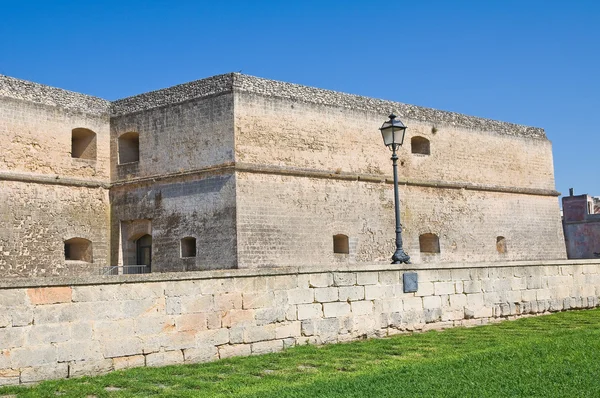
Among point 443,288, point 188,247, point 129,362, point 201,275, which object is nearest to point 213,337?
point 201,275

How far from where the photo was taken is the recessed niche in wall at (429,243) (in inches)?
707

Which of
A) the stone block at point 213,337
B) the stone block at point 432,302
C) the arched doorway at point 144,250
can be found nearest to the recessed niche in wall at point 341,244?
the arched doorway at point 144,250

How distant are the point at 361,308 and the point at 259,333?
5.13 feet

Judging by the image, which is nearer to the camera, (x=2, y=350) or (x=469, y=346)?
(x=2, y=350)

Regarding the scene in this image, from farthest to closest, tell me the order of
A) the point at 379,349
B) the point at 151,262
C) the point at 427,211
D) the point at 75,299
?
the point at 427,211 → the point at 151,262 → the point at 379,349 → the point at 75,299

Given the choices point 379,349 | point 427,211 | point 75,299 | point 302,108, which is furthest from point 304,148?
point 75,299

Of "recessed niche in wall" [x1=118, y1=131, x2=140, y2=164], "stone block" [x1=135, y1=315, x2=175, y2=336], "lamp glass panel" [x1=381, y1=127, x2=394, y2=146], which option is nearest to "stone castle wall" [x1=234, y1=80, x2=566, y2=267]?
"recessed niche in wall" [x1=118, y1=131, x2=140, y2=164]

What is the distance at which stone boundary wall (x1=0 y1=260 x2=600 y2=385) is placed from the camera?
5961 mm

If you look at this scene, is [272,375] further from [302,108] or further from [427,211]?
[427,211]

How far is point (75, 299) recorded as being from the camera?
20.3ft

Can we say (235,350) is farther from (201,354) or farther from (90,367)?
(90,367)

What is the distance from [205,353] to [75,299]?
4.89 ft

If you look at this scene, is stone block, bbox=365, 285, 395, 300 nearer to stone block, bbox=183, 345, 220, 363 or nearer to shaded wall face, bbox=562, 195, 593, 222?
stone block, bbox=183, 345, 220, 363

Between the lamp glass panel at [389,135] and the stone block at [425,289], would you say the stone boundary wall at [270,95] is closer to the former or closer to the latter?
the lamp glass panel at [389,135]
